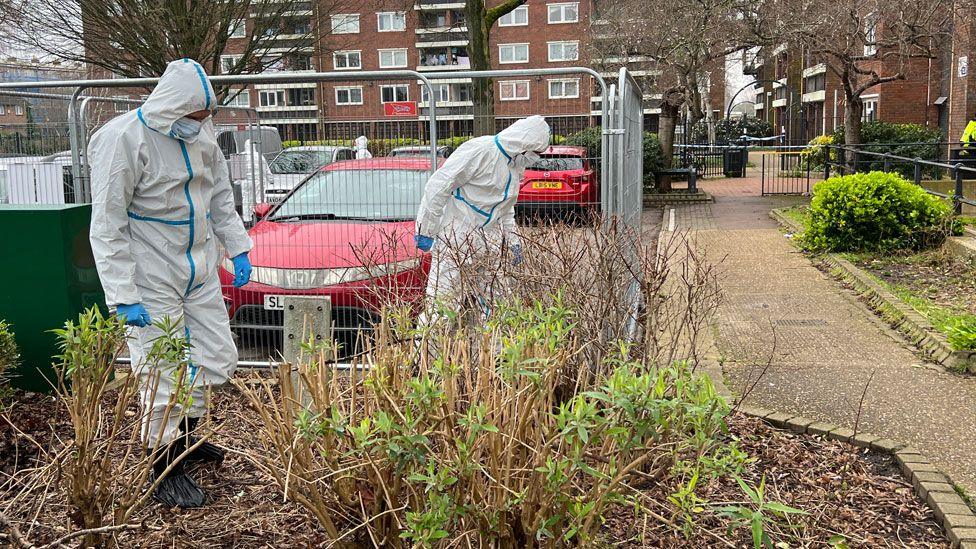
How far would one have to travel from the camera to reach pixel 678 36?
68.8 ft

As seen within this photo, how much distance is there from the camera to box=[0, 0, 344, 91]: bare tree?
58.6 feet

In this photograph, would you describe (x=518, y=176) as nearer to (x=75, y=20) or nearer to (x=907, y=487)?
(x=907, y=487)

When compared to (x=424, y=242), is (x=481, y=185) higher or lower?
higher

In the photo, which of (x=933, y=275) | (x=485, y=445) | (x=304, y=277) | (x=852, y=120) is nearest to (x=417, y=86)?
(x=304, y=277)

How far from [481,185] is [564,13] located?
66.3 meters

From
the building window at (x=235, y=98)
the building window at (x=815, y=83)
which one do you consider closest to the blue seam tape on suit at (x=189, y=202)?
the building window at (x=235, y=98)

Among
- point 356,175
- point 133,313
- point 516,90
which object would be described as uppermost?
point 516,90

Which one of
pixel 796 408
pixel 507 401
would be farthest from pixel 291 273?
pixel 507 401

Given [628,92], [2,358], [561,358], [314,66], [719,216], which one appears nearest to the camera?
[561,358]

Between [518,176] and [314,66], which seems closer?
[518,176]

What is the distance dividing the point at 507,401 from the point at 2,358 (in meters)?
3.61

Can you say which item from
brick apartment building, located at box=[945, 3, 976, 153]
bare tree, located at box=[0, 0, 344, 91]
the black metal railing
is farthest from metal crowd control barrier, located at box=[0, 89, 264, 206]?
brick apartment building, located at box=[945, 3, 976, 153]

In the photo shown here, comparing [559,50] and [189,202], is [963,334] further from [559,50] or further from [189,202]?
[559,50]

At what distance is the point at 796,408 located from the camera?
17.9ft
